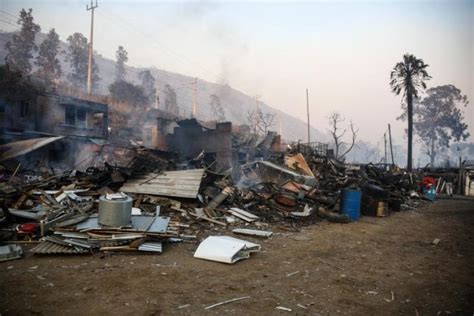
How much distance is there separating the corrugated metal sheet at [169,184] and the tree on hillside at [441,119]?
197 ft

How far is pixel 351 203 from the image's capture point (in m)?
10.1

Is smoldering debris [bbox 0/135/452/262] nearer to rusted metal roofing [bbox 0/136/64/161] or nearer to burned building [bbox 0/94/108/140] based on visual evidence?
rusted metal roofing [bbox 0/136/64/161]

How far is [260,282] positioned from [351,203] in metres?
6.68

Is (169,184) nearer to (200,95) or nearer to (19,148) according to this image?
(19,148)

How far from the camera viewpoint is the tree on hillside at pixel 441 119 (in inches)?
2254

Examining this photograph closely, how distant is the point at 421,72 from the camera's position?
1180 inches

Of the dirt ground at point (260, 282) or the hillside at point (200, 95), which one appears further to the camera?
the hillside at point (200, 95)

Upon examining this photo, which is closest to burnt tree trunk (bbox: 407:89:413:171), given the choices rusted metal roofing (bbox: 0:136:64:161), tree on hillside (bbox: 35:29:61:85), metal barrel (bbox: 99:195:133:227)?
metal barrel (bbox: 99:195:133:227)

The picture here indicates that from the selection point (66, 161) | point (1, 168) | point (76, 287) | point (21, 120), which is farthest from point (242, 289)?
point (21, 120)

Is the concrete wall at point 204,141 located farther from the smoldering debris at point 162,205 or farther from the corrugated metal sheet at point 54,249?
the corrugated metal sheet at point 54,249

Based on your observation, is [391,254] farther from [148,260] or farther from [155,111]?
[155,111]

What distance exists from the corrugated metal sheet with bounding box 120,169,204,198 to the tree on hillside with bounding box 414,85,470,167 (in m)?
60.1

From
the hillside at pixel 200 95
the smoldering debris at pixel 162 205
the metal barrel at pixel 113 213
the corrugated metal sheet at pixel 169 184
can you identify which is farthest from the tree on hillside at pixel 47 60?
the metal barrel at pixel 113 213

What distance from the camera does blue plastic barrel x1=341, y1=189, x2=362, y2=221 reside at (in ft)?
33.0
